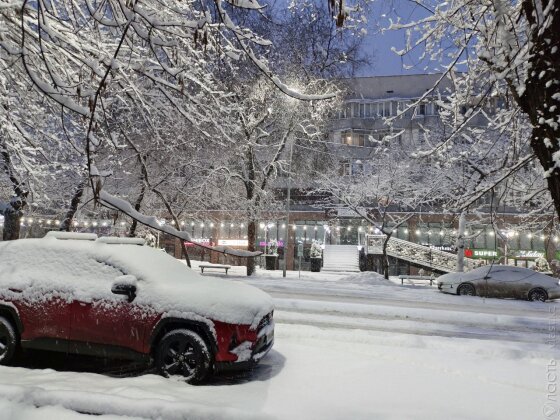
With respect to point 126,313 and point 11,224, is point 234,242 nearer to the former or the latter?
point 11,224

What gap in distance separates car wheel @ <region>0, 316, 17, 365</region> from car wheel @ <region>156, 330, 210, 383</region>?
2261mm

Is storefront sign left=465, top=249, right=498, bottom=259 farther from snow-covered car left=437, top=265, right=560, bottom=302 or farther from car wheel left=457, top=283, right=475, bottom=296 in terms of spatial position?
car wheel left=457, top=283, right=475, bottom=296

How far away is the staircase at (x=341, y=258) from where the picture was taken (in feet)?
116

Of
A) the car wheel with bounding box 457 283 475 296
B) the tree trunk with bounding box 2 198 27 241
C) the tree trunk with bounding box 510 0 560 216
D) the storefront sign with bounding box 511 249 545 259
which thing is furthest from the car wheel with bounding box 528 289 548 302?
the tree trunk with bounding box 2 198 27 241

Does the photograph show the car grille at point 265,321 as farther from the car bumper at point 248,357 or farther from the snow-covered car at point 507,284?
the snow-covered car at point 507,284

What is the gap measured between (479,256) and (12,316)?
128ft

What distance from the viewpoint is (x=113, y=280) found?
20.6 ft

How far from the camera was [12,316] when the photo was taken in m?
6.34

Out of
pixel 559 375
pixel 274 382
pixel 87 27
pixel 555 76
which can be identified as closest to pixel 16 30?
pixel 87 27

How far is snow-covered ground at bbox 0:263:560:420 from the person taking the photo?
4.61 metres

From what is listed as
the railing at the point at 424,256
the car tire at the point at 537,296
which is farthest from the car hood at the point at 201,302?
the railing at the point at 424,256

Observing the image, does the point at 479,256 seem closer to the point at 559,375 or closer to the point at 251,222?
the point at 251,222

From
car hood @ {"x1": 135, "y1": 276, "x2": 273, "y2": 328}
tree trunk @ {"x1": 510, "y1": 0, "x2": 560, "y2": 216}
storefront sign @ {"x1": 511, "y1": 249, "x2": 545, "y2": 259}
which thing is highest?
tree trunk @ {"x1": 510, "y1": 0, "x2": 560, "y2": 216}

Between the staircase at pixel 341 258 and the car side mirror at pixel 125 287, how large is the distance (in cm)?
2993
